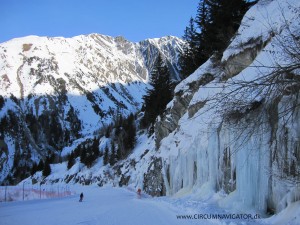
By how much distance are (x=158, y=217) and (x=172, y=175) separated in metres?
9.44

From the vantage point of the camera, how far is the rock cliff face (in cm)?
684

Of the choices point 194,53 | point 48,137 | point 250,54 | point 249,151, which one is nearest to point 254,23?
point 250,54

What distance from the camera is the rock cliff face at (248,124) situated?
684 cm

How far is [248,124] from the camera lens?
6.90 metres

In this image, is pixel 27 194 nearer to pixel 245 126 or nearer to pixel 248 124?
pixel 245 126

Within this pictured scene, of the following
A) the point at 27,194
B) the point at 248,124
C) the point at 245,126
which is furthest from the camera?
the point at 27,194

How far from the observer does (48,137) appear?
158 m

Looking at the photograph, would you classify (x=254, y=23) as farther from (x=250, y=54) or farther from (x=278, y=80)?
(x=278, y=80)

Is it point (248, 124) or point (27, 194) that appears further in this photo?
point (27, 194)

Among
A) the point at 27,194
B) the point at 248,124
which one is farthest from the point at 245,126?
the point at 27,194

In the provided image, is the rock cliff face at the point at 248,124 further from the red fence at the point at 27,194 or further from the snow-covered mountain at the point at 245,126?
the red fence at the point at 27,194

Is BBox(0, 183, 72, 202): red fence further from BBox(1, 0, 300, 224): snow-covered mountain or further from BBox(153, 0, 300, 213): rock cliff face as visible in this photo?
BBox(153, 0, 300, 213): rock cliff face

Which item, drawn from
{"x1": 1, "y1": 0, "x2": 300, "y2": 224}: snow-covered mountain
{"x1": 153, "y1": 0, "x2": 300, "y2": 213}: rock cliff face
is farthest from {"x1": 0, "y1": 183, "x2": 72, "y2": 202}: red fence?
{"x1": 153, "y1": 0, "x2": 300, "y2": 213}: rock cliff face

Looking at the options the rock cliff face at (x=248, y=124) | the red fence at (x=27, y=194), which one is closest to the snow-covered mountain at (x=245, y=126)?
the rock cliff face at (x=248, y=124)
